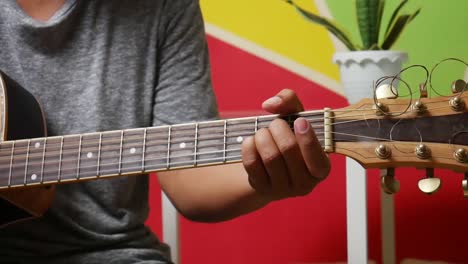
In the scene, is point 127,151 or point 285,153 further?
point 127,151

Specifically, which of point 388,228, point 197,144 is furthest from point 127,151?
point 388,228

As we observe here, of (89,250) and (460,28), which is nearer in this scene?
(89,250)

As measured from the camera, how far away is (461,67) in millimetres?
1551

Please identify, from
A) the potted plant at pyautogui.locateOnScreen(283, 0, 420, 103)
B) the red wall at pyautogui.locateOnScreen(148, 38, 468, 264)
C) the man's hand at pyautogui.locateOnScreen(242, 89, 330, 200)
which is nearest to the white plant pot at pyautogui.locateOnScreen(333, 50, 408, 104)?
the potted plant at pyautogui.locateOnScreen(283, 0, 420, 103)

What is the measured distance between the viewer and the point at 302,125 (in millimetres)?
766

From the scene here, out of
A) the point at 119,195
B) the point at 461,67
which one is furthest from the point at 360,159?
the point at 461,67

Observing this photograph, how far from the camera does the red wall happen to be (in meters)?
1.58

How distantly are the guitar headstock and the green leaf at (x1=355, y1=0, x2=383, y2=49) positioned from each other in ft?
2.17

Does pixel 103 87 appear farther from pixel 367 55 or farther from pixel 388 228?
pixel 388 228

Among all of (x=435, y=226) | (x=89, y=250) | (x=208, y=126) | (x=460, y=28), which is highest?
(x=208, y=126)

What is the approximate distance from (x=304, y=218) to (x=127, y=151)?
0.86 m

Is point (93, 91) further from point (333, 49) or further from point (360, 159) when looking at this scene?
point (333, 49)

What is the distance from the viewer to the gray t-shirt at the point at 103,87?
3.45ft

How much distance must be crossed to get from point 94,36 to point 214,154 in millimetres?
410
